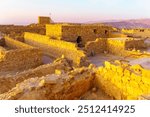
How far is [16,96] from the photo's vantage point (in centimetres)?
489

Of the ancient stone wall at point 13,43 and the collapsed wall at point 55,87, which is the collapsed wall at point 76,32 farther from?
the collapsed wall at point 55,87

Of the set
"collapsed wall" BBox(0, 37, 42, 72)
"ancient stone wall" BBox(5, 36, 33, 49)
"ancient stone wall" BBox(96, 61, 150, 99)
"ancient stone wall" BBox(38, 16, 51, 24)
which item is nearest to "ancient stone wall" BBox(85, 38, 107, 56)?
"collapsed wall" BBox(0, 37, 42, 72)

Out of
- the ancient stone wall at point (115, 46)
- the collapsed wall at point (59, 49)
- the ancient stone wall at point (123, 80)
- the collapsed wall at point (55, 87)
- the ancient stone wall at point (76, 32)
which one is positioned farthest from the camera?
the ancient stone wall at point (76, 32)

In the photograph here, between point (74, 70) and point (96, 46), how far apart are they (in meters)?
8.42

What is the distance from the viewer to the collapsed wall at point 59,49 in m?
12.1

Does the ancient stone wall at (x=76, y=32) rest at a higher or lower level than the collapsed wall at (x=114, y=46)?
higher

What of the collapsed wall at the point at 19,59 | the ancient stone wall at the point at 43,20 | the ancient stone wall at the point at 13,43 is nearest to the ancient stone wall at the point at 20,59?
the collapsed wall at the point at 19,59

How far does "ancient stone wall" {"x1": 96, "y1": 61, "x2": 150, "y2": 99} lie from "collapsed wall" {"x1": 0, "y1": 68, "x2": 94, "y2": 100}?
42 cm

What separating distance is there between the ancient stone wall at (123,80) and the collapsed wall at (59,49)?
5776mm

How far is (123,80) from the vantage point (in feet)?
17.4

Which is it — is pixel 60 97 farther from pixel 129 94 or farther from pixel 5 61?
pixel 5 61

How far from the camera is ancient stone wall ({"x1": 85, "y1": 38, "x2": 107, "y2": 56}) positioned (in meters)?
14.0

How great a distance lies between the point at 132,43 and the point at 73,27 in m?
4.00

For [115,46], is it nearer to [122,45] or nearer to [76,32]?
[122,45]
